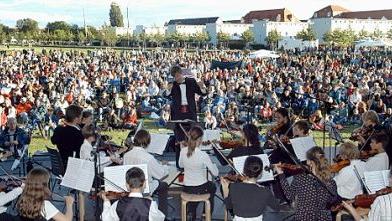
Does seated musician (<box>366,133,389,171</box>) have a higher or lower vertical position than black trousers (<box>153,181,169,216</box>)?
higher

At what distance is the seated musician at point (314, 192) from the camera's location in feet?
17.0

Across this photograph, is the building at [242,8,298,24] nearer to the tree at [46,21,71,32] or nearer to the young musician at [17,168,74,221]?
the tree at [46,21,71,32]

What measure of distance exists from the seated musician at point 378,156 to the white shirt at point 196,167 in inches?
71.8

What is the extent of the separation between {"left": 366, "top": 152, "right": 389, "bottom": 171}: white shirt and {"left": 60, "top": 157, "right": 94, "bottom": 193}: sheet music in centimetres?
317

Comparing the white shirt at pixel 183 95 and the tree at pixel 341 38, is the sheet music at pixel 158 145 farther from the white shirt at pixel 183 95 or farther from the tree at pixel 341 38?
the tree at pixel 341 38

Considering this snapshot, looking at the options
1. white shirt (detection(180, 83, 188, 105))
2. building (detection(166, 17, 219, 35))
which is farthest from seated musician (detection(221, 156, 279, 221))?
building (detection(166, 17, 219, 35))

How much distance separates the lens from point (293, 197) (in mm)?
5359

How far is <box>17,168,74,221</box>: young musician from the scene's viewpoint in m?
4.43

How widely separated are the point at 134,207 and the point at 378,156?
3.26m

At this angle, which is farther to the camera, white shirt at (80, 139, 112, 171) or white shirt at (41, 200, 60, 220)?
white shirt at (80, 139, 112, 171)

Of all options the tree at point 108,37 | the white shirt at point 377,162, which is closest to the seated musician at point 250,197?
the white shirt at point 377,162

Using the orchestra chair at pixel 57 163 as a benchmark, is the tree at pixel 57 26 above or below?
above

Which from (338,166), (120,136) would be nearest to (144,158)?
(338,166)

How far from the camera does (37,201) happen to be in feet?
14.6
